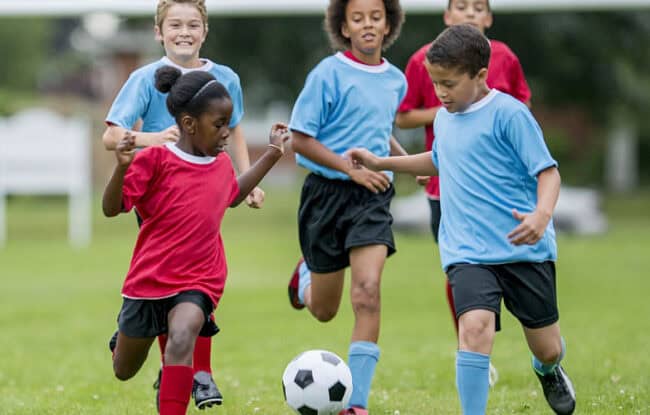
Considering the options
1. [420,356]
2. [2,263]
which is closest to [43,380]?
[420,356]

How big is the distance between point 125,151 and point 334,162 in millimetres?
1487

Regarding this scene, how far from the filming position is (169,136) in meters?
4.80

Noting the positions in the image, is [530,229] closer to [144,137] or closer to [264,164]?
[264,164]

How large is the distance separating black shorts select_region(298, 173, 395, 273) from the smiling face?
1.13m

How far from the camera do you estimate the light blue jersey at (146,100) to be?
5.28 m

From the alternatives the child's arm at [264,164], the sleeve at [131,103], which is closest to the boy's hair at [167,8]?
the sleeve at [131,103]

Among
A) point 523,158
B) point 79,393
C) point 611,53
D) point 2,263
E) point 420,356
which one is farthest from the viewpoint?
point 611,53

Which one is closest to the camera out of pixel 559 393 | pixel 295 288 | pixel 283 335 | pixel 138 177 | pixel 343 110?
pixel 138 177

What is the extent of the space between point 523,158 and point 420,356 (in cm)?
347

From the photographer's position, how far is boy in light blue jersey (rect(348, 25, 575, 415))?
458 centimetres

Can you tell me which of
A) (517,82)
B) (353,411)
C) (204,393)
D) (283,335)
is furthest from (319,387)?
(283,335)

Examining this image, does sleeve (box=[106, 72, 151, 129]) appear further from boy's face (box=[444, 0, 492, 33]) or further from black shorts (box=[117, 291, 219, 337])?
boy's face (box=[444, 0, 492, 33])

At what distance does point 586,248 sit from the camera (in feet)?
63.0

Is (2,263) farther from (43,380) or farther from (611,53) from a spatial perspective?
(611,53)
